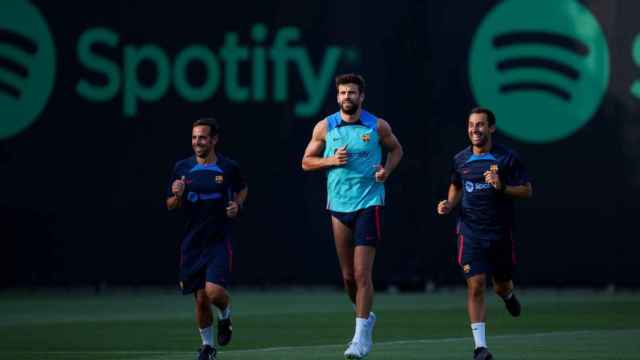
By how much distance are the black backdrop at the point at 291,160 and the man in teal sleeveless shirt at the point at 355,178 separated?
708 cm

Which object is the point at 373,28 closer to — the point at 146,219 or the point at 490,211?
Answer: the point at 146,219

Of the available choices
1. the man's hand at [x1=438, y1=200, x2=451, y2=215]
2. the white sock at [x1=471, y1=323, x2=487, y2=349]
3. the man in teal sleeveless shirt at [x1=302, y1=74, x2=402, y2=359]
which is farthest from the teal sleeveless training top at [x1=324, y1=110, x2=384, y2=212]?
the white sock at [x1=471, y1=323, x2=487, y2=349]

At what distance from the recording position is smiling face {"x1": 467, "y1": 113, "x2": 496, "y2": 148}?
11.2m

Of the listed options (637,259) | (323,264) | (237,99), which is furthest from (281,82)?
(637,259)

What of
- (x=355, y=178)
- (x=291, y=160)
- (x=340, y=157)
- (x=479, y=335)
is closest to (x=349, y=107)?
(x=340, y=157)

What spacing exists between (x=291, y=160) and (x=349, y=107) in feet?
24.4

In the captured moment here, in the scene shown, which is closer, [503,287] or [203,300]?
[203,300]

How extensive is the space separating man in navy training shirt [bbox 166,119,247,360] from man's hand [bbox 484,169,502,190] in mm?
1889

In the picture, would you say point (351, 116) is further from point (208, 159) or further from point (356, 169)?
point (208, 159)

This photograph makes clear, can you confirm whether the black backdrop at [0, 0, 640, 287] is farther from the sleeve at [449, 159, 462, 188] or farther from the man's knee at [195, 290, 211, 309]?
the man's knee at [195, 290, 211, 309]

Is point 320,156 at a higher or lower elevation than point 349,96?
lower

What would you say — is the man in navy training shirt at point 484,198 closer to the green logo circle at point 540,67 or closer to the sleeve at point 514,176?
the sleeve at point 514,176

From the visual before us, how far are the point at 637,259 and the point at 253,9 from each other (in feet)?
18.7

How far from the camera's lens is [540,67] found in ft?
61.5
